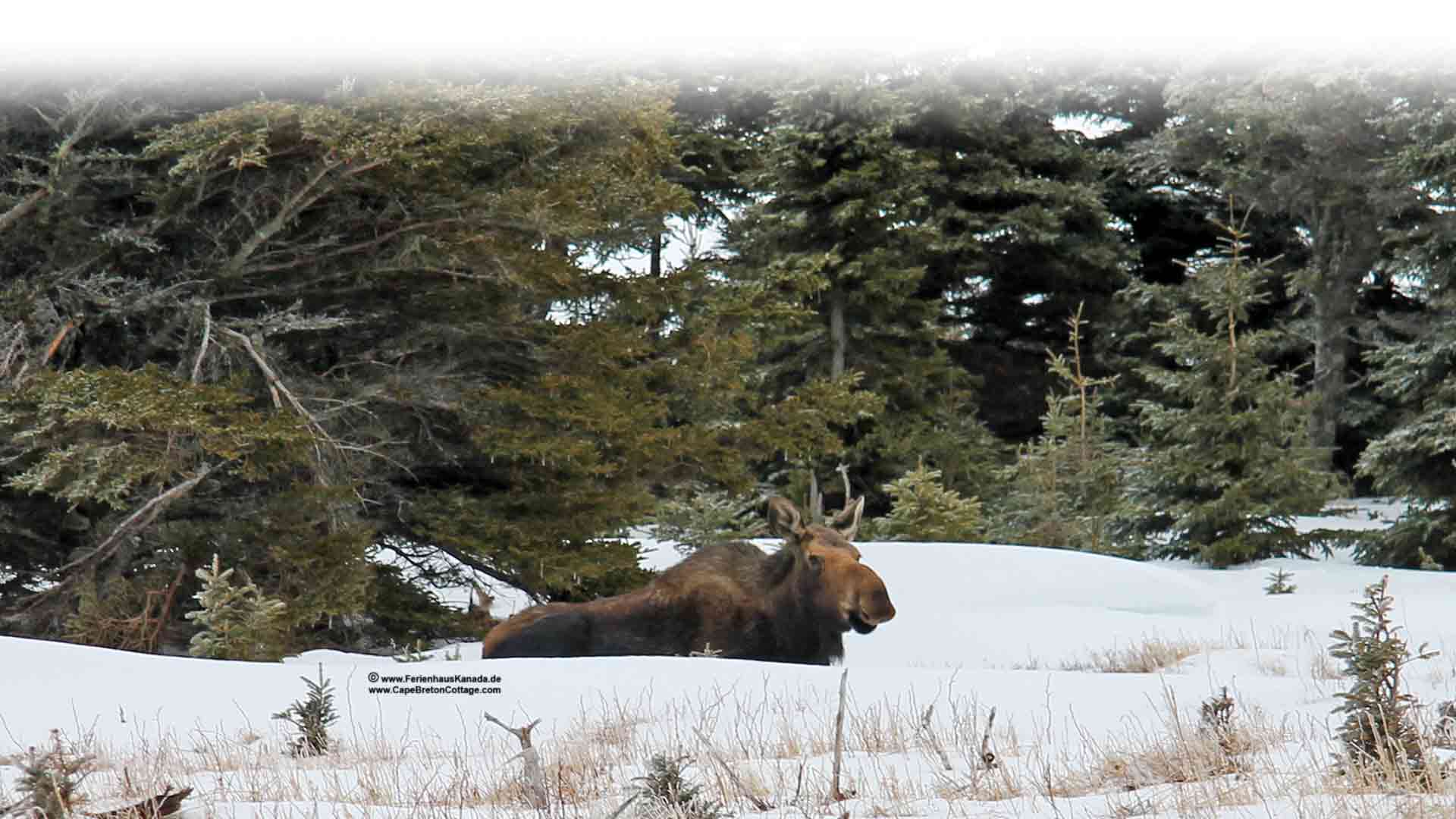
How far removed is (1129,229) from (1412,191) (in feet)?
23.2

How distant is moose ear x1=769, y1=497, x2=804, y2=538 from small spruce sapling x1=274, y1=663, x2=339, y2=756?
8.97 ft

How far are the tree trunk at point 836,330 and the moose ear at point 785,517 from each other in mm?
12884

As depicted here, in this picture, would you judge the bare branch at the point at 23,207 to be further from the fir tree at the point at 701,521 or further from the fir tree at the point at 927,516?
the fir tree at the point at 927,516

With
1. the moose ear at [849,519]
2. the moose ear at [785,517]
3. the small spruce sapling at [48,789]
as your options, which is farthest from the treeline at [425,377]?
the small spruce sapling at [48,789]

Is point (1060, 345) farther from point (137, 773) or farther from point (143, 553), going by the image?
point (137, 773)

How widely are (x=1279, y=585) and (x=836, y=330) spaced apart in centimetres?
911

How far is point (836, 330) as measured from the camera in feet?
69.8

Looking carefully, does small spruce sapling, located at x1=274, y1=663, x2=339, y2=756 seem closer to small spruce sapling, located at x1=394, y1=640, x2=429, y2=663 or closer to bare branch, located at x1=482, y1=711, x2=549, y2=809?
bare branch, located at x1=482, y1=711, x2=549, y2=809

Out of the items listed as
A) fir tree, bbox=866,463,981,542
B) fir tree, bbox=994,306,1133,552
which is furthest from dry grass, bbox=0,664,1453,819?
fir tree, bbox=994,306,1133,552

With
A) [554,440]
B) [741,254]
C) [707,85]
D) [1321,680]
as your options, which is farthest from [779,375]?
[1321,680]

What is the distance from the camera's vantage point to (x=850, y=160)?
71.5 feet

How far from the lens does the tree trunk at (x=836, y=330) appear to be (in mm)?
21156

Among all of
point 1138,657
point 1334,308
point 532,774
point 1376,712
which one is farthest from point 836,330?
point 532,774

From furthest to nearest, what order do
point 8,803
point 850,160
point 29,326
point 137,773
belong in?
point 850,160, point 29,326, point 137,773, point 8,803
